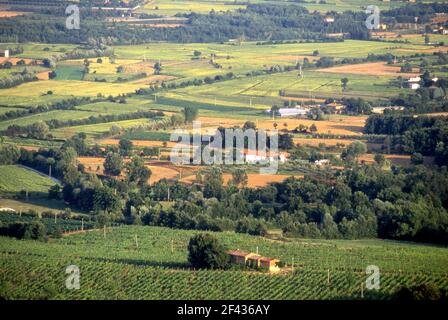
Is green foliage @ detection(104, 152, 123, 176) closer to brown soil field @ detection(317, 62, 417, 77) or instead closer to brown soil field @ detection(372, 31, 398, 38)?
brown soil field @ detection(317, 62, 417, 77)

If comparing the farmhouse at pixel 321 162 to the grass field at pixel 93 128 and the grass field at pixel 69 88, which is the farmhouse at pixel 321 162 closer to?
the grass field at pixel 93 128

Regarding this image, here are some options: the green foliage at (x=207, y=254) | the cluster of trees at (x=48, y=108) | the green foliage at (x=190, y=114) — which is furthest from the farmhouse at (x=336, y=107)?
the green foliage at (x=207, y=254)

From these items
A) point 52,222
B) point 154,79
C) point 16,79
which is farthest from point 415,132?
point 16,79

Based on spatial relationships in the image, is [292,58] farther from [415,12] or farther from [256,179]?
[256,179]

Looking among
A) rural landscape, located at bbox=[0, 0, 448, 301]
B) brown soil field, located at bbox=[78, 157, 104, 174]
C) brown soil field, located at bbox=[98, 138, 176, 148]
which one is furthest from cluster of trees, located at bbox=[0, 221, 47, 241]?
brown soil field, located at bbox=[98, 138, 176, 148]

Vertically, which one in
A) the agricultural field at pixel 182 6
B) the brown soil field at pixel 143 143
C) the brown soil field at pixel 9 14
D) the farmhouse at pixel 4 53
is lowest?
the brown soil field at pixel 143 143

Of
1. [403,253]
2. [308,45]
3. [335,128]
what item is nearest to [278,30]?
[308,45]
